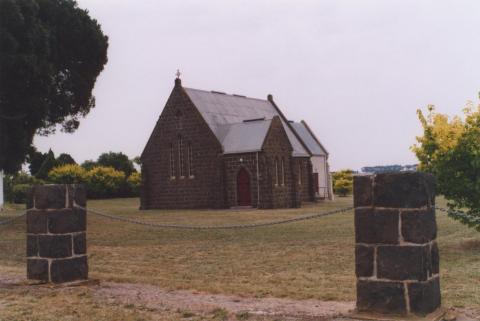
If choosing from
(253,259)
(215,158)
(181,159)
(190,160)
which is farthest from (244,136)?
(253,259)

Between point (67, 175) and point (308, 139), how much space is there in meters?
21.2

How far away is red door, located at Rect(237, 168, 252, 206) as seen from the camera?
117 ft

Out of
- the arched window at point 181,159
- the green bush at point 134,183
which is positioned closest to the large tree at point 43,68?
the arched window at point 181,159

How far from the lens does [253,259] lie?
43.0 ft

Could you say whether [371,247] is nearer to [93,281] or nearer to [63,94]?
[93,281]

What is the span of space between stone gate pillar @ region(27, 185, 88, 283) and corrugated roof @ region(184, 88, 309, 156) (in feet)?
87.7

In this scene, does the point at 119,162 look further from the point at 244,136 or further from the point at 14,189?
the point at 244,136

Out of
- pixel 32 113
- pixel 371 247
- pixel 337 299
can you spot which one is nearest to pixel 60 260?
pixel 337 299

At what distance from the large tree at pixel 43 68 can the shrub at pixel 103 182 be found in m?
25.7

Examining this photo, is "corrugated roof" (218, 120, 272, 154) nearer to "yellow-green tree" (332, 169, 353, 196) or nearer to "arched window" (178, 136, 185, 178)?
"arched window" (178, 136, 185, 178)

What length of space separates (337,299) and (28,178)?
47.4m

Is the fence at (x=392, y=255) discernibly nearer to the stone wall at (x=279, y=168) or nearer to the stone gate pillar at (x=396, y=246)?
the stone gate pillar at (x=396, y=246)

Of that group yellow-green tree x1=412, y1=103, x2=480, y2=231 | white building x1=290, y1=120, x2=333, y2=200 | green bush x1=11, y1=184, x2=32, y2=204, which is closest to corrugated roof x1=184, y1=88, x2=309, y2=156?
white building x1=290, y1=120, x2=333, y2=200

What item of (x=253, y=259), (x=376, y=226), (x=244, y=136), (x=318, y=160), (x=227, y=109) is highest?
(x=227, y=109)
